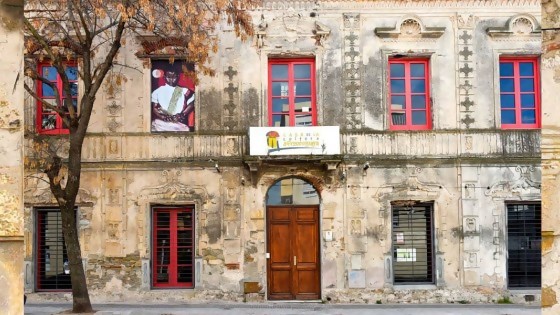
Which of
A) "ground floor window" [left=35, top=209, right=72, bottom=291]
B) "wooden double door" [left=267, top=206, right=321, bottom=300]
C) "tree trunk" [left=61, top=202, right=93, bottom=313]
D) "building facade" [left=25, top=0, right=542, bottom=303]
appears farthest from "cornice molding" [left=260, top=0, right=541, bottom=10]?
"ground floor window" [left=35, top=209, right=72, bottom=291]

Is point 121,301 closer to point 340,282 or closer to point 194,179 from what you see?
point 194,179

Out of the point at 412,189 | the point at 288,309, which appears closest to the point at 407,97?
the point at 412,189

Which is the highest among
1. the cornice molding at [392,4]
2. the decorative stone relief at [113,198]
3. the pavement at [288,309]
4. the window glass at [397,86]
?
the cornice molding at [392,4]

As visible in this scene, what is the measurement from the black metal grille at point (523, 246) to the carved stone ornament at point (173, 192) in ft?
26.8

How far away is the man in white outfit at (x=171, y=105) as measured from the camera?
19.9 m

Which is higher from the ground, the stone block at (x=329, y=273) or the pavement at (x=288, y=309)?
the stone block at (x=329, y=273)

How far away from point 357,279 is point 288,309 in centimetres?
223

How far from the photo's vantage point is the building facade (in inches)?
769

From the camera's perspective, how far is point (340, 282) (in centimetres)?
1953

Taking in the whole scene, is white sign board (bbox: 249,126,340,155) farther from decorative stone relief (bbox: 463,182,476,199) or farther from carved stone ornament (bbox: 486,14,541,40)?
carved stone ornament (bbox: 486,14,541,40)

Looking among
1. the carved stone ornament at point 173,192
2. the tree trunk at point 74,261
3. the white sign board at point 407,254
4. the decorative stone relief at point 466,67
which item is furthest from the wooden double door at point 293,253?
the tree trunk at point 74,261

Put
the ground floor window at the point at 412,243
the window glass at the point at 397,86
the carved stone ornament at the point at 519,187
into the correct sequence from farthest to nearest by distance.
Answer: the window glass at the point at 397,86 < the ground floor window at the point at 412,243 < the carved stone ornament at the point at 519,187

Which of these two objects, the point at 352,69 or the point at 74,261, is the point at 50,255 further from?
the point at 352,69

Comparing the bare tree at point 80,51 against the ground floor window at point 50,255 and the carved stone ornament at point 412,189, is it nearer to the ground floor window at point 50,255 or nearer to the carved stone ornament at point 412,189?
the ground floor window at point 50,255
